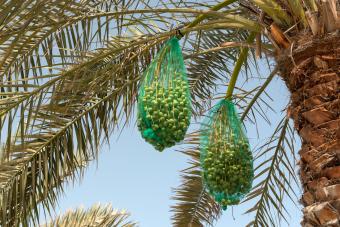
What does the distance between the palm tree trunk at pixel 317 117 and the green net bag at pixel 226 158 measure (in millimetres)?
465

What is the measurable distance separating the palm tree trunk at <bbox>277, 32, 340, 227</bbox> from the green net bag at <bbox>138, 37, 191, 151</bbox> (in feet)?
2.23

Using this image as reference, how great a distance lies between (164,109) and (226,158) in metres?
0.68

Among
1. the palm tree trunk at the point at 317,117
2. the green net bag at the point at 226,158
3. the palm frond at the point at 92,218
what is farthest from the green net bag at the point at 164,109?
the palm frond at the point at 92,218

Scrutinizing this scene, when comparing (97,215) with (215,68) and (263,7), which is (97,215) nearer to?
(215,68)

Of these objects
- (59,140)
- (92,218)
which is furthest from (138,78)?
(92,218)

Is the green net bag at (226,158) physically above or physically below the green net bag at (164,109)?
below

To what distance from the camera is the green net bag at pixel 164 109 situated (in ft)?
12.4

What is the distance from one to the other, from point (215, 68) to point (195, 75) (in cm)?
23

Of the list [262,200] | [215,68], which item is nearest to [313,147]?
[262,200]

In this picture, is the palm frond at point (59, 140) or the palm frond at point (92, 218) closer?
the palm frond at point (59, 140)

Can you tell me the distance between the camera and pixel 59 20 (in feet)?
16.0

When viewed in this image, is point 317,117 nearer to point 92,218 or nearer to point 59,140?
point 59,140

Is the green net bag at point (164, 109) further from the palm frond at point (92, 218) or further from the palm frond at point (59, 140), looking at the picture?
the palm frond at point (92, 218)

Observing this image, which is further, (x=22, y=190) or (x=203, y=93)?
(x=203, y=93)
